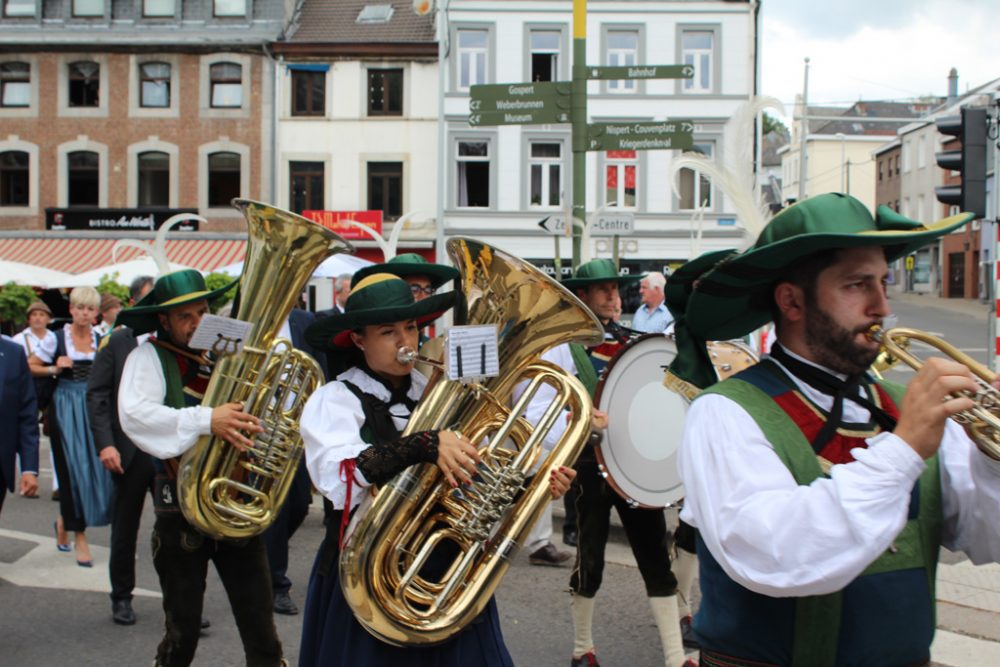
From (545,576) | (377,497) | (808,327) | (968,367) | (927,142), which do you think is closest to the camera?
(968,367)

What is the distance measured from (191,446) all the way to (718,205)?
23.6m

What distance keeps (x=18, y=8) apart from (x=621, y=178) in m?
16.7

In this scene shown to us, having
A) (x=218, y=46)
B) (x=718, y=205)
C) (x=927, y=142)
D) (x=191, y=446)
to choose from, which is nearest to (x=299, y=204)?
(x=218, y=46)

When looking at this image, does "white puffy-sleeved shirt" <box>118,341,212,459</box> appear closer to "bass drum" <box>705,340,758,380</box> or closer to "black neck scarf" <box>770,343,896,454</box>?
"bass drum" <box>705,340,758,380</box>

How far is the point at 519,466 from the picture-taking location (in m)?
3.09

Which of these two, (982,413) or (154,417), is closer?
(982,413)

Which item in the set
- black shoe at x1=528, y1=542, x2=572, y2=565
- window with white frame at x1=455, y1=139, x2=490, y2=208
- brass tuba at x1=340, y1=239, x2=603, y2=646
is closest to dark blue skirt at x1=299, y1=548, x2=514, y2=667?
brass tuba at x1=340, y1=239, x2=603, y2=646

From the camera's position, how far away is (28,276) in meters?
18.5

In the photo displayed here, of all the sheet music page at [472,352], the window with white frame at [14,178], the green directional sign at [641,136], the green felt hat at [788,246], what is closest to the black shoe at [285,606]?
the sheet music page at [472,352]

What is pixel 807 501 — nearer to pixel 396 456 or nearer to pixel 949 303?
pixel 396 456

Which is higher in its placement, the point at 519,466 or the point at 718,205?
the point at 718,205

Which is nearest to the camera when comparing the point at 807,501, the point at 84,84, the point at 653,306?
the point at 807,501

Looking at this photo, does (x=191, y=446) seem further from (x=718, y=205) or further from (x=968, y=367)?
(x=718, y=205)

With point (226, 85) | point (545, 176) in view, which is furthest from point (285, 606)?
point (226, 85)
